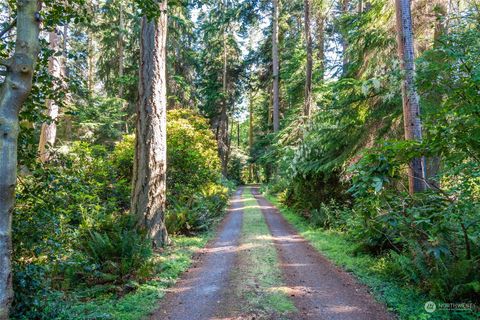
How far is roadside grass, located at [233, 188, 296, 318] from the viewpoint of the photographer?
14.9 feet

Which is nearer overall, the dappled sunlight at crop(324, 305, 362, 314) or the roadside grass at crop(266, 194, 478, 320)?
the roadside grass at crop(266, 194, 478, 320)

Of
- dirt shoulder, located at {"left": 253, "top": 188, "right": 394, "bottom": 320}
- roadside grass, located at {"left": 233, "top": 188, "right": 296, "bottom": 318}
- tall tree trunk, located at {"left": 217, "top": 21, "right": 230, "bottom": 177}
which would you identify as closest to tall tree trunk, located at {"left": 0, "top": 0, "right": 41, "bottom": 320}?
roadside grass, located at {"left": 233, "top": 188, "right": 296, "bottom": 318}

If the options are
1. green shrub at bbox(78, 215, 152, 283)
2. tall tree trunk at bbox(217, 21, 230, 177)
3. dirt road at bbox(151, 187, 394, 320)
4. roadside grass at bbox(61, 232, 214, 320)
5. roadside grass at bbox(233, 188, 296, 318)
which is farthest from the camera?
tall tree trunk at bbox(217, 21, 230, 177)

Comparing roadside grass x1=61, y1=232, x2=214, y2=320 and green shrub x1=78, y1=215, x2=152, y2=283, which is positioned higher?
green shrub x1=78, y1=215, x2=152, y2=283

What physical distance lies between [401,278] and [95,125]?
52.9ft

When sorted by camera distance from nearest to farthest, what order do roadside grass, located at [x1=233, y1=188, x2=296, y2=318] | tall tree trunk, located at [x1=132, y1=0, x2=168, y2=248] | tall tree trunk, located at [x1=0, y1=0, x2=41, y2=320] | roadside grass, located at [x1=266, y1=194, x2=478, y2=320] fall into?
tall tree trunk, located at [x1=0, y1=0, x2=41, y2=320]
roadside grass, located at [x1=266, y1=194, x2=478, y2=320]
roadside grass, located at [x1=233, y1=188, x2=296, y2=318]
tall tree trunk, located at [x1=132, y1=0, x2=168, y2=248]

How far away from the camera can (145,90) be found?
25.9 feet

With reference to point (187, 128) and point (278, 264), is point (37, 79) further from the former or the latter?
point (187, 128)

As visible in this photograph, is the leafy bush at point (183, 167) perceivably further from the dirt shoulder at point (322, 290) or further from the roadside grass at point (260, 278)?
the dirt shoulder at point (322, 290)

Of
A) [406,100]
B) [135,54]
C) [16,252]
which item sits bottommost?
[16,252]

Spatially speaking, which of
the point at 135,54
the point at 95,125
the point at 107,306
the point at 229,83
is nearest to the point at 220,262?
the point at 107,306

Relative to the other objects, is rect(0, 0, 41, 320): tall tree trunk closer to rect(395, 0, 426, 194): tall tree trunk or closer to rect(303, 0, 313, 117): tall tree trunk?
rect(395, 0, 426, 194): tall tree trunk

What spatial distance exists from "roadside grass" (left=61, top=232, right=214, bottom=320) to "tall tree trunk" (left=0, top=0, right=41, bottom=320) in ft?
4.24

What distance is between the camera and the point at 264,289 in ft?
17.1
